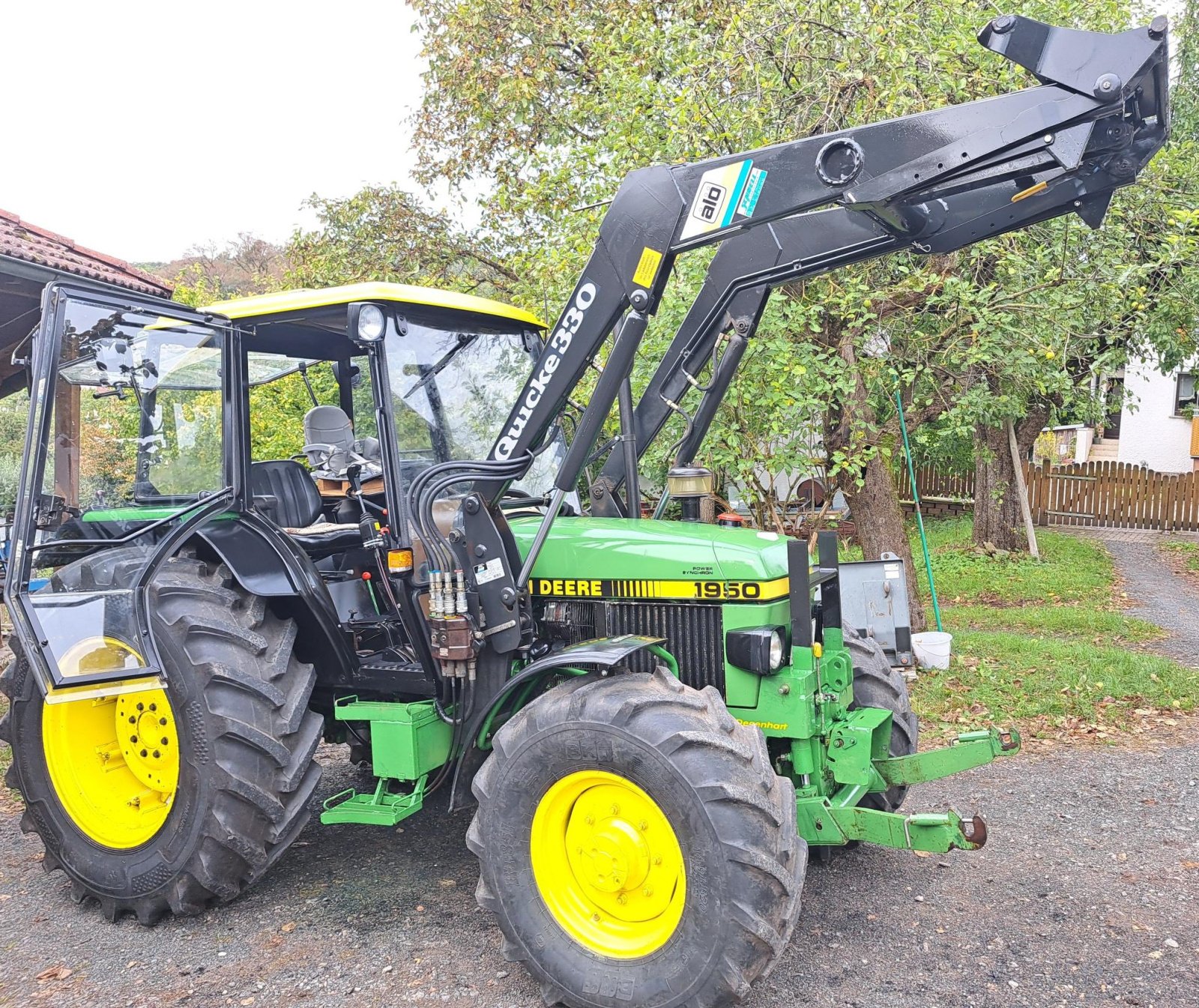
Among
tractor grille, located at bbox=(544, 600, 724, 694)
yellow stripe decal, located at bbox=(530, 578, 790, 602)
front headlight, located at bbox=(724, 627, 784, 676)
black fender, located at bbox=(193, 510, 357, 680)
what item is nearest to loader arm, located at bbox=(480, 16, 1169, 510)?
yellow stripe decal, located at bbox=(530, 578, 790, 602)

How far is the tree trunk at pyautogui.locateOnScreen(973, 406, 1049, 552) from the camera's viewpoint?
14336 millimetres

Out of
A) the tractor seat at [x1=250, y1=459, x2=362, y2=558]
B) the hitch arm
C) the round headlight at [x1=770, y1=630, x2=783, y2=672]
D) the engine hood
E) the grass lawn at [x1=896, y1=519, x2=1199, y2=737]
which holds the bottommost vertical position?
the grass lawn at [x1=896, y1=519, x2=1199, y2=737]

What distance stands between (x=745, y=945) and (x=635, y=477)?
2.13 meters

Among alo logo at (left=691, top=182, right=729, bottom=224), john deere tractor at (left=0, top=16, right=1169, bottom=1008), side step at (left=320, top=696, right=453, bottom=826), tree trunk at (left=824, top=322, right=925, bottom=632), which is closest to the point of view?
john deere tractor at (left=0, top=16, right=1169, bottom=1008)

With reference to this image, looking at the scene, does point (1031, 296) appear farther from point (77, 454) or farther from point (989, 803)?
point (77, 454)

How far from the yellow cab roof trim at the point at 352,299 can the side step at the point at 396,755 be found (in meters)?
1.72

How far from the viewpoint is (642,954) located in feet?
11.1

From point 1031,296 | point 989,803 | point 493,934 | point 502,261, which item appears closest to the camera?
point 493,934

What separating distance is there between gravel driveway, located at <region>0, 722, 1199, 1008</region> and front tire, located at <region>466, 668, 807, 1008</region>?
0.31 metres

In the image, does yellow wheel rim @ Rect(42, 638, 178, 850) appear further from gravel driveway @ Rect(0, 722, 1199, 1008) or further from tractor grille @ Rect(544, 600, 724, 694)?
tractor grille @ Rect(544, 600, 724, 694)

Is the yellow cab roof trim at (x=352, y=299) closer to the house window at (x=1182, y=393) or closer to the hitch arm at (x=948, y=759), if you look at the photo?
the hitch arm at (x=948, y=759)

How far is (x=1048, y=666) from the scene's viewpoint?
7910 mm

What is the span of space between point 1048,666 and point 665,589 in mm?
5105

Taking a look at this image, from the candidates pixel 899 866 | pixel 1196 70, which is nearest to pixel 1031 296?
pixel 899 866
